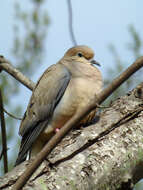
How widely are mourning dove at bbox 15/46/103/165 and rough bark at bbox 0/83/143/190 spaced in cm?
35

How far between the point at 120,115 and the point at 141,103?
196 mm

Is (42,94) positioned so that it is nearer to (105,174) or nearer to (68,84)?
(68,84)

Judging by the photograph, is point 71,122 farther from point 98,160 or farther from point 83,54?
point 83,54

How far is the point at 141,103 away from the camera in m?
2.79

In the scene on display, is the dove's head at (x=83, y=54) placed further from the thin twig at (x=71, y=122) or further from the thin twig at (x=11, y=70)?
the thin twig at (x=71, y=122)

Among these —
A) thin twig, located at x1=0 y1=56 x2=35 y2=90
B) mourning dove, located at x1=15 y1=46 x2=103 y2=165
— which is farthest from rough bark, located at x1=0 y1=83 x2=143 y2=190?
thin twig, located at x1=0 y1=56 x2=35 y2=90

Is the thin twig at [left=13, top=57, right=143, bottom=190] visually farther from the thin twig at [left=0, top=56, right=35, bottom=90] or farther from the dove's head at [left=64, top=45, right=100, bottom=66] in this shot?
the dove's head at [left=64, top=45, right=100, bottom=66]

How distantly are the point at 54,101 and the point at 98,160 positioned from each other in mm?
997

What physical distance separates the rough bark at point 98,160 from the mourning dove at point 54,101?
0.35 m

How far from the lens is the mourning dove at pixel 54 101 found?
296cm

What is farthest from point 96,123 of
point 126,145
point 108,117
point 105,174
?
point 105,174

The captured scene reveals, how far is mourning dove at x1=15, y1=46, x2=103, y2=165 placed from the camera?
2.96 meters

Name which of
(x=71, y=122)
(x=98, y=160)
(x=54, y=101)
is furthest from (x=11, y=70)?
(x=71, y=122)

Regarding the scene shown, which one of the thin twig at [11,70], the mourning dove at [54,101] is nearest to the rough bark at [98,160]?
the mourning dove at [54,101]
